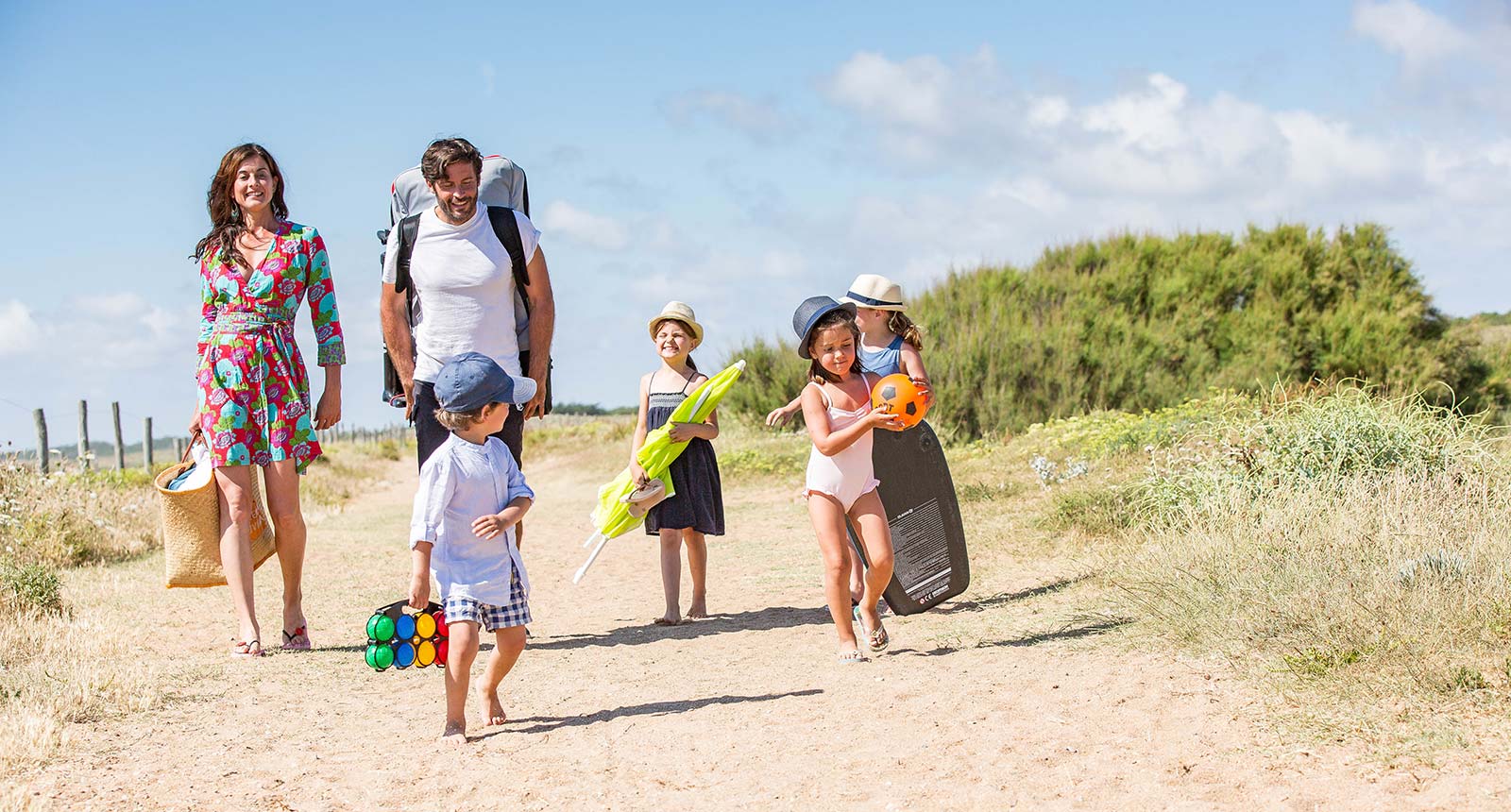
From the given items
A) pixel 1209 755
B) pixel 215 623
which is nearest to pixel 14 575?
pixel 215 623

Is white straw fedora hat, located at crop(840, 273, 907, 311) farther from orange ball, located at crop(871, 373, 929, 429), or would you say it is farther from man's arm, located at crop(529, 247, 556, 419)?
man's arm, located at crop(529, 247, 556, 419)

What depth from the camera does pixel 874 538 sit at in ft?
17.4

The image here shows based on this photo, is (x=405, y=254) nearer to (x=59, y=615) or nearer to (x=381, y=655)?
(x=381, y=655)

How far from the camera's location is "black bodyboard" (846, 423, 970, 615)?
20.6ft

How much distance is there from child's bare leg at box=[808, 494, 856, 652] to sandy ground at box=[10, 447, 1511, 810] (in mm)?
224

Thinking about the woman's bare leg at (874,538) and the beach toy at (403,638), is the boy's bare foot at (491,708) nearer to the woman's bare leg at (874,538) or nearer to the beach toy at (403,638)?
the beach toy at (403,638)

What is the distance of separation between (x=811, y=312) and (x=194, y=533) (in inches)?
121

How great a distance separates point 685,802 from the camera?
12.1 feet

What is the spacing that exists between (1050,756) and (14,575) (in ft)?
19.2

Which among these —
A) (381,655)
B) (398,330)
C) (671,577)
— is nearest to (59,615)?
(398,330)

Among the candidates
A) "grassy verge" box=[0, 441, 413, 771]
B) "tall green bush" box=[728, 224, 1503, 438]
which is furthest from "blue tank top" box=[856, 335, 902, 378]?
"tall green bush" box=[728, 224, 1503, 438]

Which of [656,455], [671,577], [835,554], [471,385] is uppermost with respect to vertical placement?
[471,385]

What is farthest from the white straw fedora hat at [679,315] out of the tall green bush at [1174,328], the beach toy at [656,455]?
the tall green bush at [1174,328]

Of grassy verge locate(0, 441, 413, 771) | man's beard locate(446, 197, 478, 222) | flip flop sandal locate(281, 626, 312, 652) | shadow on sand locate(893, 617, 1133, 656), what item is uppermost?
man's beard locate(446, 197, 478, 222)
